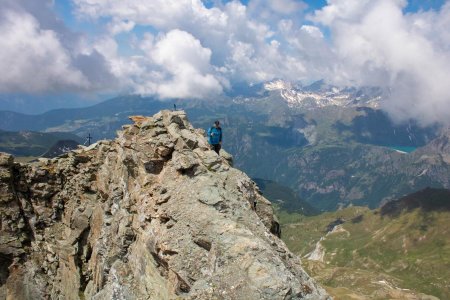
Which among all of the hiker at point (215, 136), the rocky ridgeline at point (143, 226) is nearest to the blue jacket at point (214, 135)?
the hiker at point (215, 136)

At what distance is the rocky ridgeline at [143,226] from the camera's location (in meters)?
26.0

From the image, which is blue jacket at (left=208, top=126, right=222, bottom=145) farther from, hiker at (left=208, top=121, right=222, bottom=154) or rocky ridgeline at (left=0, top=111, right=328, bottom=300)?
rocky ridgeline at (left=0, top=111, right=328, bottom=300)

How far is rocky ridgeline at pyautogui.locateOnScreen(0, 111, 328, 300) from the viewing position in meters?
26.0

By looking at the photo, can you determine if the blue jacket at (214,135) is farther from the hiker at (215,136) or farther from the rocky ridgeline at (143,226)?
the rocky ridgeline at (143,226)

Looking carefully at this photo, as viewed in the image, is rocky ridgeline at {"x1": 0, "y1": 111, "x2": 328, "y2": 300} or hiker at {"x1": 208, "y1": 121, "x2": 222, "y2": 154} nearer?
rocky ridgeline at {"x1": 0, "y1": 111, "x2": 328, "y2": 300}

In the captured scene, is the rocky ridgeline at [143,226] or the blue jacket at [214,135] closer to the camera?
the rocky ridgeline at [143,226]

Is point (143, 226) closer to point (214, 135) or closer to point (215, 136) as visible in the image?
point (214, 135)

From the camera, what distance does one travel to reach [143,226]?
35.9 m

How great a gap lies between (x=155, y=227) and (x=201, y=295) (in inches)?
422

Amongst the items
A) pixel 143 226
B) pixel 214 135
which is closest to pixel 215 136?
pixel 214 135

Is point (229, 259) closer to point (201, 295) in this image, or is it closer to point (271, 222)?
point (201, 295)

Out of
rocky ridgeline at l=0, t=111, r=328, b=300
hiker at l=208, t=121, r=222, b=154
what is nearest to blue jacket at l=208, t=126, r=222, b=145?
hiker at l=208, t=121, r=222, b=154

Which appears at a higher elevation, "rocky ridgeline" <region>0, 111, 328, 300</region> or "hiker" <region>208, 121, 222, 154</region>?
"hiker" <region>208, 121, 222, 154</region>

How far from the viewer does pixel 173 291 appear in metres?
27.6
